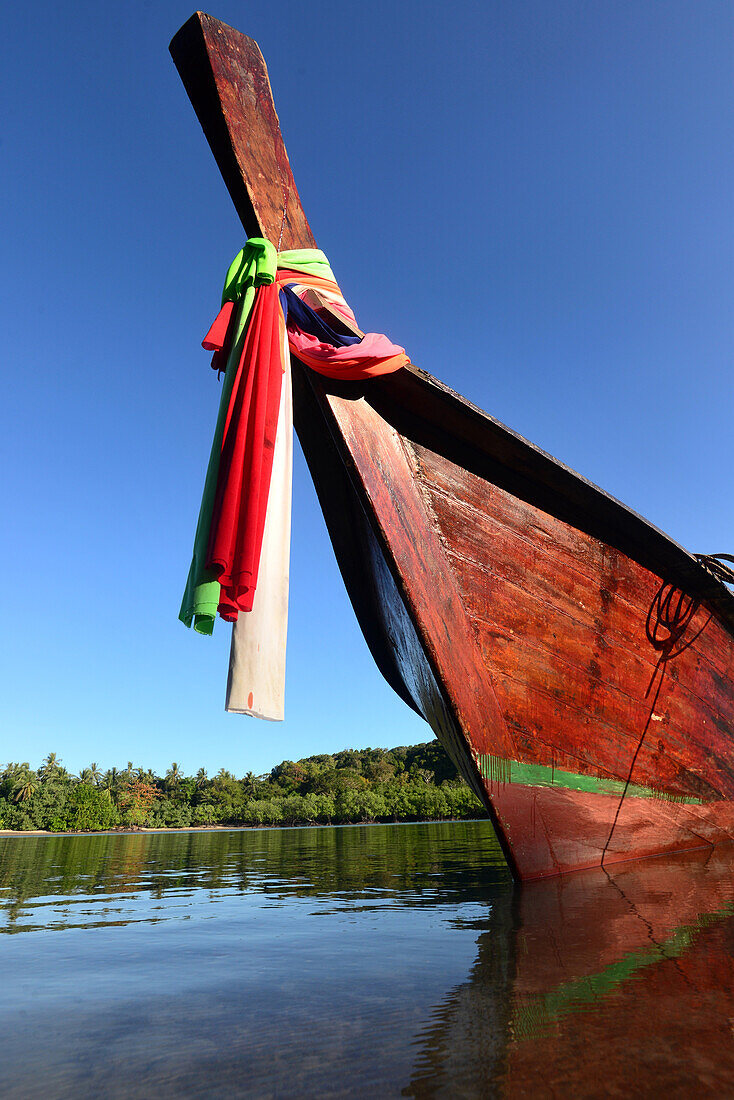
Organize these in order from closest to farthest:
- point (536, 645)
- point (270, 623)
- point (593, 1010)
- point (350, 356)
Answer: point (593, 1010), point (270, 623), point (350, 356), point (536, 645)

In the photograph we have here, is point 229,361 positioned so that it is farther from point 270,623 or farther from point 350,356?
point 270,623

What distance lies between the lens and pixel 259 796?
2135 inches

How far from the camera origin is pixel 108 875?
562cm

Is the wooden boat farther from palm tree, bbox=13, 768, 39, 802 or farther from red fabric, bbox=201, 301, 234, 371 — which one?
palm tree, bbox=13, 768, 39, 802

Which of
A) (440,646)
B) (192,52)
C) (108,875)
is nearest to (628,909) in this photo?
(440,646)

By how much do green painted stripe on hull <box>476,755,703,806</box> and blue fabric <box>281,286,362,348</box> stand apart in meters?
2.35

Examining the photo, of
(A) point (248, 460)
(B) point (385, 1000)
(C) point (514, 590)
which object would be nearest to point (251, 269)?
(A) point (248, 460)

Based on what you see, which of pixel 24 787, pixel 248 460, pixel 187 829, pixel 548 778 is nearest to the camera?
pixel 248 460

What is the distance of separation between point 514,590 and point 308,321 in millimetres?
1950

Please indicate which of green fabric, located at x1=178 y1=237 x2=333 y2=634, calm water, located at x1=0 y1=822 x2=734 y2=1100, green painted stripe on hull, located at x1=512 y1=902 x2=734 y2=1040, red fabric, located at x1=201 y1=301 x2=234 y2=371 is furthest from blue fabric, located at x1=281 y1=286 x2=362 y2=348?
green painted stripe on hull, located at x1=512 y1=902 x2=734 y2=1040

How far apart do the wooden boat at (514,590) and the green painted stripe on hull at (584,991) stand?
139cm

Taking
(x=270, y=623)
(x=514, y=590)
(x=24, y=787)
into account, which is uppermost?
(x=24, y=787)

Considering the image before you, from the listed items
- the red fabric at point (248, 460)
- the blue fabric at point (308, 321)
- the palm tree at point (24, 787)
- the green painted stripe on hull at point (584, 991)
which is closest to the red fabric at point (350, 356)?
the blue fabric at point (308, 321)

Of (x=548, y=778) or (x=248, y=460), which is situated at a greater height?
(x=248, y=460)
